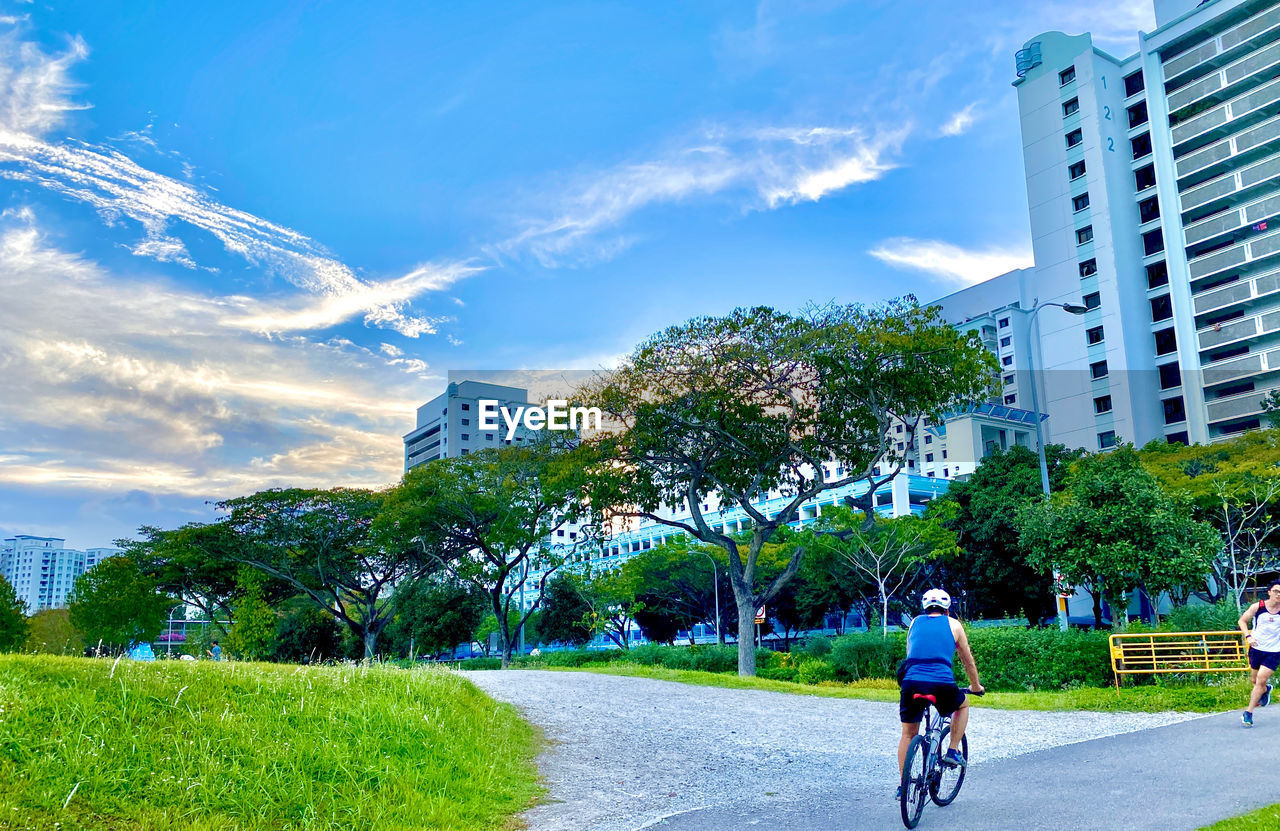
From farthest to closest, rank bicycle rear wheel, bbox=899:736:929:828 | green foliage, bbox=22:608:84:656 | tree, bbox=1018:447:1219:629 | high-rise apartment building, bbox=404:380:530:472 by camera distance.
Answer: high-rise apartment building, bbox=404:380:530:472 < green foliage, bbox=22:608:84:656 < tree, bbox=1018:447:1219:629 < bicycle rear wheel, bbox=899:736:929:828

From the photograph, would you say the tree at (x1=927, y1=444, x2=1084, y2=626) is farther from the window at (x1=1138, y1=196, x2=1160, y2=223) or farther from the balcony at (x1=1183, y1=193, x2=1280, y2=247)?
the window at (x1=1138, y1=196, x2=1160, y2=223)

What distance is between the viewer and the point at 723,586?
62.6 meters

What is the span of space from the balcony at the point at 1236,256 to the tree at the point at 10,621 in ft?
233

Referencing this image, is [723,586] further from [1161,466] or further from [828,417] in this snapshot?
[828,417]

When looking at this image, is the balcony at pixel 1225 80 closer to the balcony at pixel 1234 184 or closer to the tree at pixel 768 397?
the balcony at pixel 1234 184

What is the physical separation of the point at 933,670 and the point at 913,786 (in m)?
0.87

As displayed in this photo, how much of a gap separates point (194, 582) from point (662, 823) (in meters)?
51.9

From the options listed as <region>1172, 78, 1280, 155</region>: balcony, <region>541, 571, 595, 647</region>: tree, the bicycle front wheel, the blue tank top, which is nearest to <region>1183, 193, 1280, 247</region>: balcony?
<region>1172, 78, 1280, 155</region>: balcony

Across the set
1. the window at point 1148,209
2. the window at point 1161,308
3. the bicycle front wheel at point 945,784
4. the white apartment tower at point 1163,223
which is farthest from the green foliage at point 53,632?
the window at point 1148,209

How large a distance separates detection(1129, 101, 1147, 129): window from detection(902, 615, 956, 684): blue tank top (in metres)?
75.7

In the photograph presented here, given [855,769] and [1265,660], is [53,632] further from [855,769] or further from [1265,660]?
[1265,660]

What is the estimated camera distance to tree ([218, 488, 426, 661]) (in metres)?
46.1

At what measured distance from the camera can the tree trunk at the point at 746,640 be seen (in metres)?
25.6

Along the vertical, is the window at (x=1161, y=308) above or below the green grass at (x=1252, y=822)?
above
